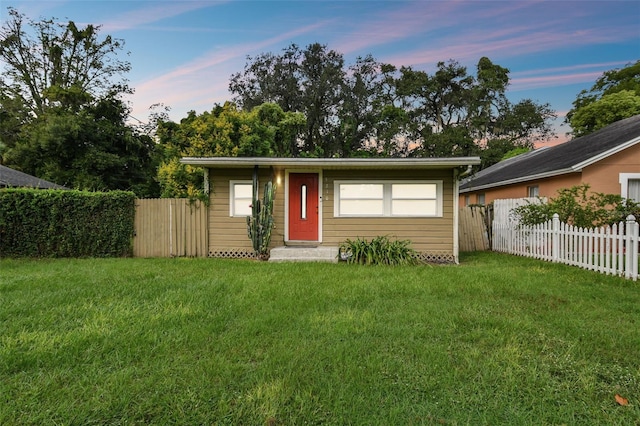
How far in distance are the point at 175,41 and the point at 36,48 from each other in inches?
747

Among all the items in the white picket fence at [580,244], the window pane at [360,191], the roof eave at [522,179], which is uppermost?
the roof eave at [522,179]

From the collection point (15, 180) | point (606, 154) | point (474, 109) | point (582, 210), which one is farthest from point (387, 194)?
point (474, 109)

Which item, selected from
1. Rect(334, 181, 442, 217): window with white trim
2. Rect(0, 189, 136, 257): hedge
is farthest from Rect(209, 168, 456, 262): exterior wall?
Rect(0, 189, 136, 257): hedge

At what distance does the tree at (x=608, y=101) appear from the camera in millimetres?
21328

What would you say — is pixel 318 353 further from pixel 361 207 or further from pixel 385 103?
pixel 385 103

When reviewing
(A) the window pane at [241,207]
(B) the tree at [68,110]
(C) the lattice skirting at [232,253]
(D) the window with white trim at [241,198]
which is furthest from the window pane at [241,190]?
(B) the tree at [68,110]

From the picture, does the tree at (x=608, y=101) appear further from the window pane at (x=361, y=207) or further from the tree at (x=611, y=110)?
the window pane at (x=361, y=207)

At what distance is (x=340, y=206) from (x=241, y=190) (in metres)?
2.93

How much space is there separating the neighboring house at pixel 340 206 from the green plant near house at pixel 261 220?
578 millimetres

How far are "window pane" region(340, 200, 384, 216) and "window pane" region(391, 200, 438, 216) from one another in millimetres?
399

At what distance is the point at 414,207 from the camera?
8.97m

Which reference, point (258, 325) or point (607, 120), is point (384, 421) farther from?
point (607, 120)

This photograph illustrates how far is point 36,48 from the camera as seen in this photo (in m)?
22.3

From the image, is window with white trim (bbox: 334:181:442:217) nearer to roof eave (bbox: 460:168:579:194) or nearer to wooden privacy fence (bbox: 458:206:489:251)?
wooden privacy fence (bbox: 458:206:489:251)
